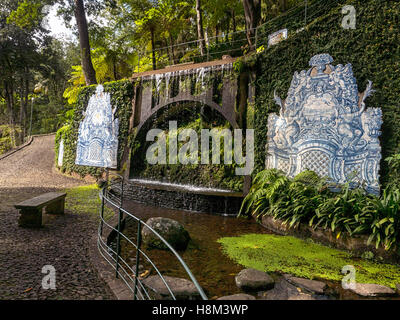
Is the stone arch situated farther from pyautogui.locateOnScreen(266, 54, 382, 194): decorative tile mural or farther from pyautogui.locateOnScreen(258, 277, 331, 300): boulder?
pyautogui.locateOnScreen(258, 277, 331, 300): boulder

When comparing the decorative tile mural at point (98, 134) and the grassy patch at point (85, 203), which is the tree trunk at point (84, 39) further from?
the grassy patch at point (85, 203)

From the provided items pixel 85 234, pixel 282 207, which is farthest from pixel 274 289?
pixel 85 234

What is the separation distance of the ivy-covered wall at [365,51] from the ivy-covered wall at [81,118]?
6.41 m

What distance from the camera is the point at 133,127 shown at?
36.9 feet

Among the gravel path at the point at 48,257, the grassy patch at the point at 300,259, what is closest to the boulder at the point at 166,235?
the grassy patch at the point at 300,259

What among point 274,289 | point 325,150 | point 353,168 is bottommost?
point 274,289

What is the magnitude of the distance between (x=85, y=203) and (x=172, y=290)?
515 centimetres

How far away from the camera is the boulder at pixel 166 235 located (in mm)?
4551

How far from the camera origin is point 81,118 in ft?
44.2

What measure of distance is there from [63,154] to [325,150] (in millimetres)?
12742

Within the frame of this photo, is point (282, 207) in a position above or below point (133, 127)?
below

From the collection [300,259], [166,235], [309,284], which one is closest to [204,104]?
[166,235]

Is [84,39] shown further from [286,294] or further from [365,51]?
[286,294]
